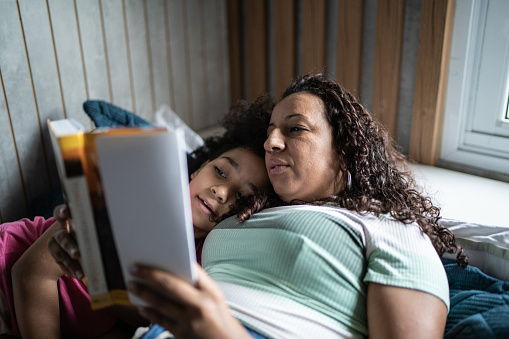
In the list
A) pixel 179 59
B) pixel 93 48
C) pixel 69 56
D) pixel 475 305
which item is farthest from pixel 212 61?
pixel 475 305

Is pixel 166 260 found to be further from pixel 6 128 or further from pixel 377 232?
pixel 6 128

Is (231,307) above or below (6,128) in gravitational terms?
below

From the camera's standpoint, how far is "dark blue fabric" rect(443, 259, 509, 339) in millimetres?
846

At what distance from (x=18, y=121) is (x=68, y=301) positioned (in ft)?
2.69

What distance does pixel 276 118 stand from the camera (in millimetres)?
1201

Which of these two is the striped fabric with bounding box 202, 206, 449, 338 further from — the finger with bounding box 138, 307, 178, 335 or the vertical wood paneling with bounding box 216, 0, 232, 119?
the vertical wood paneling with bounding box 216, 0, 232, 119

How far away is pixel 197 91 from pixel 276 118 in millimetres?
1147

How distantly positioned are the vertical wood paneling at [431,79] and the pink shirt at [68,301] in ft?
4.29

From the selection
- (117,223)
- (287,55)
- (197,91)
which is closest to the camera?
(117,223)

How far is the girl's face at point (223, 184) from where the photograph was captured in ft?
3.92

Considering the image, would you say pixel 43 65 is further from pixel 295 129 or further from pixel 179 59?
pixel 295 129

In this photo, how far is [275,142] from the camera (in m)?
1.13

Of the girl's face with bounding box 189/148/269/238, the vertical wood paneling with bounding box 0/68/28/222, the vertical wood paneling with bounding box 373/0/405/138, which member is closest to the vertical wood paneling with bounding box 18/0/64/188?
the vertical wood paneling with bounding box 0/68/28/222

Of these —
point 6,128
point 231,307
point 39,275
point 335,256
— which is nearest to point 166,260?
point 231,307
